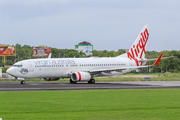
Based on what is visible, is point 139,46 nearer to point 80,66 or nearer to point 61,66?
point 80,66

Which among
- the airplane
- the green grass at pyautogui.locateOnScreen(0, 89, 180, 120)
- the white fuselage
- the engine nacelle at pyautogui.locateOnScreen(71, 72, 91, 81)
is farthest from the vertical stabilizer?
the green grass at pyautogui.locateOnScreen(0, 89, 180, 120)

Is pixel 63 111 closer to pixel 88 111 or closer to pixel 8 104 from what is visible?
pixel 88 111

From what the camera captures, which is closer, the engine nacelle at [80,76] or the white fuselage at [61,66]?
the white fuselage at [61,66]

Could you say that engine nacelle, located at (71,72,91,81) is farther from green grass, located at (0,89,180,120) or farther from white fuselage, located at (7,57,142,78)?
green grass, located at (0,89,180,120)

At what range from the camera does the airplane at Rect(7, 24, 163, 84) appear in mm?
51469

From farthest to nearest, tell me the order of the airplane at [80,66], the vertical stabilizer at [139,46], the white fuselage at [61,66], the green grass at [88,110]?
the vertical stabilizer at [139,46], the airplane at [80,66], the white fuselage at [61,66], the green grass at [88,110]

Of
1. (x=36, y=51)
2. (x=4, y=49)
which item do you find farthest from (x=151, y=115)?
(x=36, y=51)

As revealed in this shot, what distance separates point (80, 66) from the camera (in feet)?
184

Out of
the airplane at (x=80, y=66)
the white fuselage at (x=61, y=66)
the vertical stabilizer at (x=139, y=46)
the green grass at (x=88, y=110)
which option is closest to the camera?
the green grass at (x=88, y=110)

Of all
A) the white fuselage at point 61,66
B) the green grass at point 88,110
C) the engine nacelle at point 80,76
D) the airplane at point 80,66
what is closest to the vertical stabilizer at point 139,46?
the airplane at point 80,66

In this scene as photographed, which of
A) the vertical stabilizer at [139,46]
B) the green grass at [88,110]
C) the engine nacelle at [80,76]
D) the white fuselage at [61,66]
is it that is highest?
the vertical stabilizer at [139,46]

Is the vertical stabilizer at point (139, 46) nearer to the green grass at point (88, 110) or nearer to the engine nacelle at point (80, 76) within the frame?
the engine nacelle at point (80, 76)

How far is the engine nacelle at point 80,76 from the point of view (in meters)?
52.8

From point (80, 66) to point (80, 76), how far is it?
3.40m
